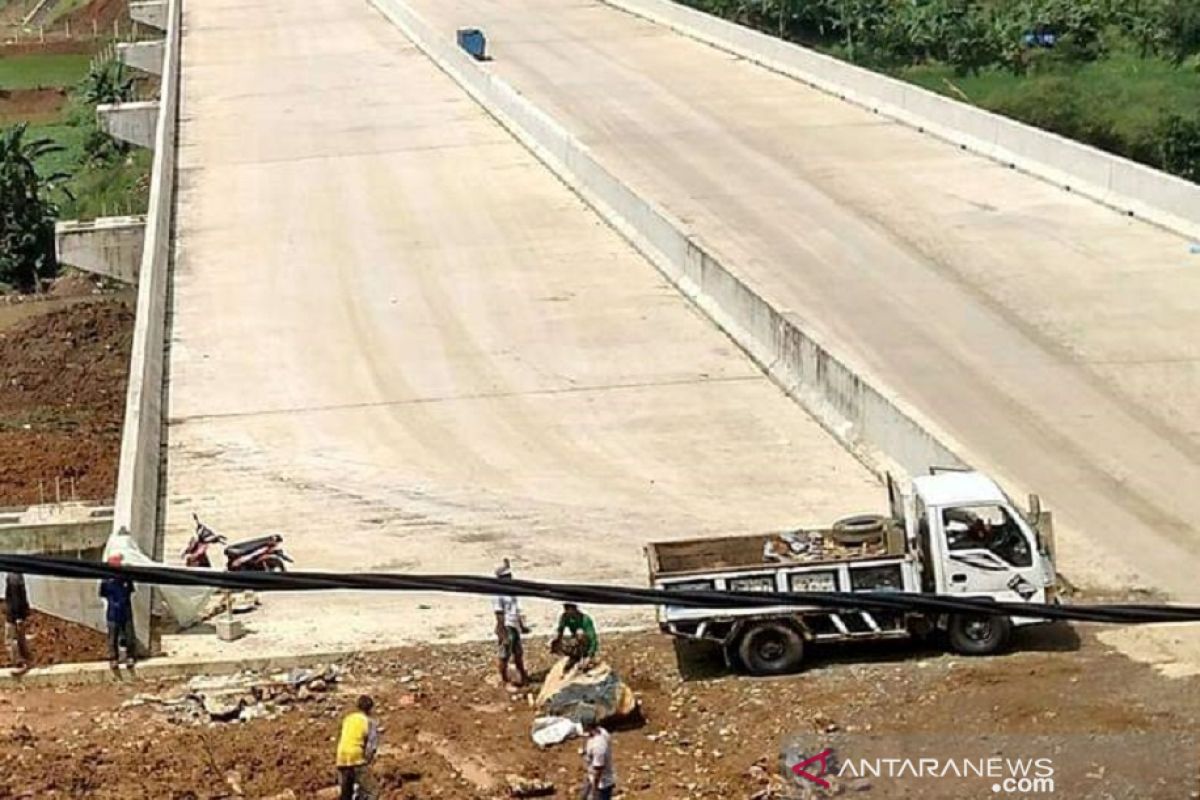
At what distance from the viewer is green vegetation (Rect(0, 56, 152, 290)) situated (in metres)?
47.7

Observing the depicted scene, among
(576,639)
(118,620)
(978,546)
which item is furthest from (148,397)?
(978,546)

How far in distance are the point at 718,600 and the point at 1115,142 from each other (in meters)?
48.5

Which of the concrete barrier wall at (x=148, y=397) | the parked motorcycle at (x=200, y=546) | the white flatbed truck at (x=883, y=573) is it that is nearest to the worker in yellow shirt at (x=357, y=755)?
the white flatbed truck at (x=883, y=573)

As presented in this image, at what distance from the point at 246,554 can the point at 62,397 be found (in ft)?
55.7

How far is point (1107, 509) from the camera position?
1980cm

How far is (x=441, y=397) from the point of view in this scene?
2556 centimetres

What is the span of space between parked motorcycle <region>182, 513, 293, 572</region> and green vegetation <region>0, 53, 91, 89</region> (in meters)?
66.9

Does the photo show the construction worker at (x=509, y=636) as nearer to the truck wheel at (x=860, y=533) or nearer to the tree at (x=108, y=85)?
the truck wheel at (x=860, y=533)

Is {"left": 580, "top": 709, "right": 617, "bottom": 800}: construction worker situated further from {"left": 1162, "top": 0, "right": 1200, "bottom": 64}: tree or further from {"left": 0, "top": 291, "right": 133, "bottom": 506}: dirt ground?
{"left": 1162, "top": 0, "right": 1200, "bottom": 64}: tree

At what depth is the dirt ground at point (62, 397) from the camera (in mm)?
28125

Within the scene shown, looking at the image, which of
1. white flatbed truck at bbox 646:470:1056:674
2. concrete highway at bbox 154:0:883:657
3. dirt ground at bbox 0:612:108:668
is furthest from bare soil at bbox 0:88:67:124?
white flatbed truck at bbox 646:470:1056:674

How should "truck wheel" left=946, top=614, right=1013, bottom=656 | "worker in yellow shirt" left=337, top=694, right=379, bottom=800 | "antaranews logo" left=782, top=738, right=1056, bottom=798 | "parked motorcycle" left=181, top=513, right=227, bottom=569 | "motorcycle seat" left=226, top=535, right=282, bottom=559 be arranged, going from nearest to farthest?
"antaranews logo" left=782, top=738, right=1056, bottom=798
"worker in yellow shirt" left=337, top=694, right=379, bottom=800
"truck wheel" left=946, top=614, right=1013, bottom=656
"parked motorcycle" left=181, top=513, right=227, bottom=569
"motorcycle seat" left=226, top=535, right=282, bottom=559

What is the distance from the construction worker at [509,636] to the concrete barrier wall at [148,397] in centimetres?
318

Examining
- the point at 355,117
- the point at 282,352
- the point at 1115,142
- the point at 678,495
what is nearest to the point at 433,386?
the point at 282,352
